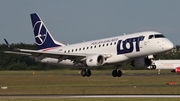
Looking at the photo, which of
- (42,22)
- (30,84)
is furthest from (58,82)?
(42,22)

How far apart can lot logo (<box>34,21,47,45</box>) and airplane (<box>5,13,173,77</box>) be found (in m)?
1.58

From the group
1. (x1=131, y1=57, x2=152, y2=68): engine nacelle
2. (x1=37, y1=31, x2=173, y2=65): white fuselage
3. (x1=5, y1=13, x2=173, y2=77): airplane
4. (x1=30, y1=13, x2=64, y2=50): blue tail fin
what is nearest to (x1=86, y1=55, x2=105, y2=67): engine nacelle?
(x1=5, y1=13, x2=173, y2=77): airplane

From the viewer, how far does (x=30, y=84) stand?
251 ft

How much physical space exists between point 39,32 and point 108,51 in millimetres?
14647

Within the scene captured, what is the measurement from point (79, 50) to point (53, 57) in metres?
3.24

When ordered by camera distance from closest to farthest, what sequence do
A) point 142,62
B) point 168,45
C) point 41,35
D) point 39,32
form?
point 168,45
point 142,62
point 41,35
point 39,32

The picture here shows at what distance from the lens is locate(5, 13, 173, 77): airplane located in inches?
2137

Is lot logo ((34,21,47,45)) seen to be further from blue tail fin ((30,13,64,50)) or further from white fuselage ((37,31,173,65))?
white fuselage ((37,31,173,65))

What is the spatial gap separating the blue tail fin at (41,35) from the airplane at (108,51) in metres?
0.14

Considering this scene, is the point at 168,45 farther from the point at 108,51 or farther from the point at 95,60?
the point at 95,60

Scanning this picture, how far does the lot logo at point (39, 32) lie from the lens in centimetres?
6794

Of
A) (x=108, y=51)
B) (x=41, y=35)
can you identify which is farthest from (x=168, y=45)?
(x=41, y=35)

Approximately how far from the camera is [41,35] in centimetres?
6831

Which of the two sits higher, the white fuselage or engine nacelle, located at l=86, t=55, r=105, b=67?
the white fuselage
